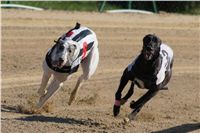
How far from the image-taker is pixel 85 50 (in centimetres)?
916

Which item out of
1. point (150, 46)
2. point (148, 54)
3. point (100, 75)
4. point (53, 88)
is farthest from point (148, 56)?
point (100, 75)

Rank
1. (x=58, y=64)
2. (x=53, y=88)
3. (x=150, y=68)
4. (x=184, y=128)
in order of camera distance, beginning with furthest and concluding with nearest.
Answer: (x=53, y=88) → (x=184, y=128) → (x=58, y=64) → (x=150, y=68)

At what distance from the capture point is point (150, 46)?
26.3 ft

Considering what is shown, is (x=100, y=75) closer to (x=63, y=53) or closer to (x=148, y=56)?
(x=63, y=53)

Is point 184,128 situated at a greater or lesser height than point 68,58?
lesser

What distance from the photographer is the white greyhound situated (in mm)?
8500

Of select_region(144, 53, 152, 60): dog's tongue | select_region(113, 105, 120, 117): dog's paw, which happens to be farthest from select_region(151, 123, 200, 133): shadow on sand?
select_region(144, 53, 152, 60): dog's tongue

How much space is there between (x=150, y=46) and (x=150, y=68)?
1.35 ft

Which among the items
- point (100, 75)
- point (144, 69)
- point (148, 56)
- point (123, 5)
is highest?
point (148, 56)

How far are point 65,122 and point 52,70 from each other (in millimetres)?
721

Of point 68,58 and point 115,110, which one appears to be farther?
point 115,110

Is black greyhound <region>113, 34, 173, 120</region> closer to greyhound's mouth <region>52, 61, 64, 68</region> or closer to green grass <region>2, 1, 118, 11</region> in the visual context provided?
greyhound's mouth <region>52, 61, 64, 68</region>

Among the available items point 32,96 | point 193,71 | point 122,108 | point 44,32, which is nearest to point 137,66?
point 122,108

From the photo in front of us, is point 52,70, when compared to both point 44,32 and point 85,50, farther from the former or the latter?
point 44,32
